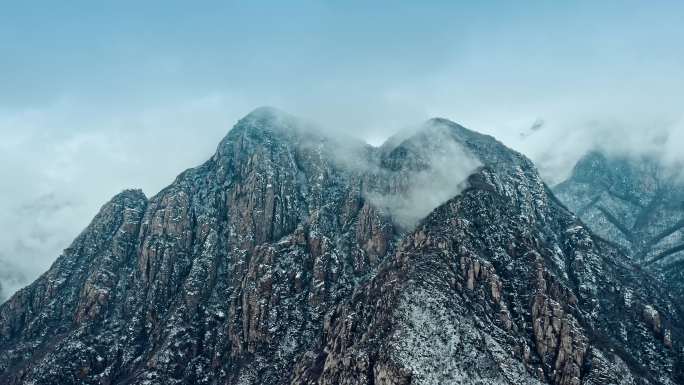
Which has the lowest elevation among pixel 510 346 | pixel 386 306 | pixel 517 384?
pixel 517 384

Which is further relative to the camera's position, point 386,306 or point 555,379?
point 386,306

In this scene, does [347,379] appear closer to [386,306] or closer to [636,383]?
[386,306]

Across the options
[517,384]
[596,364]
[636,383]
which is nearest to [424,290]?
[517,384]

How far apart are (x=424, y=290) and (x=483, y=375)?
38.7 meters

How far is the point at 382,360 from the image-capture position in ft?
581

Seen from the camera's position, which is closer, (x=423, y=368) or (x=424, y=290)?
(x=423, y=368)

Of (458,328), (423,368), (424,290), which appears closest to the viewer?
(423,368)

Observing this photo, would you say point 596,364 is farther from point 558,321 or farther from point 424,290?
point 424,290

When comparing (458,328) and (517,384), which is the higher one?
(458,328)

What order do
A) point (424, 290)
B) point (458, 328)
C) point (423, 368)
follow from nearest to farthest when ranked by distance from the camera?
1. point (423, 368)
2. point (458, 328)
3. point (424, 290)

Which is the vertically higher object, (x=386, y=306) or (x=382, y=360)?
(x=386, y=306)

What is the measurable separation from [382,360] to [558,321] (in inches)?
2867

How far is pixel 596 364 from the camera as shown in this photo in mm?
182125

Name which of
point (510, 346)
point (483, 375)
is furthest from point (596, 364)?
point (483, 375)
